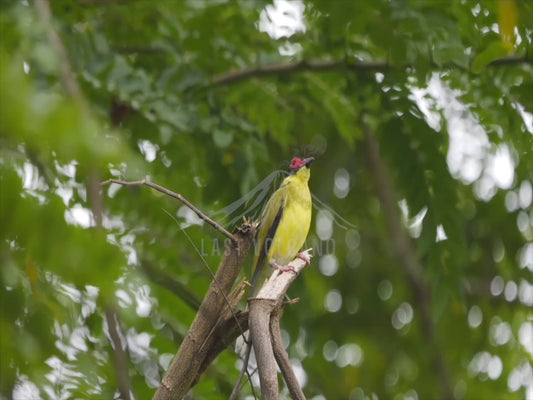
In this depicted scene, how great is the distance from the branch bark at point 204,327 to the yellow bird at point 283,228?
0.55m

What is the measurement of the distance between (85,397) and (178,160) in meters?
2.12

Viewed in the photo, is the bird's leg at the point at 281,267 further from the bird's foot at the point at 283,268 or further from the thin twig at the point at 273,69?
the thin twig at the point at 273,69

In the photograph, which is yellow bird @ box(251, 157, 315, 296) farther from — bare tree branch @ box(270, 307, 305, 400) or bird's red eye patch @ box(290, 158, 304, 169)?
bare tree branch @ box(270, 307, 305, 400)

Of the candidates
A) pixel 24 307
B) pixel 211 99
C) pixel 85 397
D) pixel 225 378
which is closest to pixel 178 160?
pixel 211 99

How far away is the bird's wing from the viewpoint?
10.3 feet

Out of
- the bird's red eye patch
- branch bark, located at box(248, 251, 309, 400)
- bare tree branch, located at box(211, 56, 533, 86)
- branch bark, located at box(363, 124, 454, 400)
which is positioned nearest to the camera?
branch bark, located at box(248, 251, 309, 400)

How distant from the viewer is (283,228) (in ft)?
10.5

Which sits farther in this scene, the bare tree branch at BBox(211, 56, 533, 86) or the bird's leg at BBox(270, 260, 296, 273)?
the bare tree branch at BBox(211, 56, 533, 86)

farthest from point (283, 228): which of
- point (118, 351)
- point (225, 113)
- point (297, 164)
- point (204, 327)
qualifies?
point (225, 113)

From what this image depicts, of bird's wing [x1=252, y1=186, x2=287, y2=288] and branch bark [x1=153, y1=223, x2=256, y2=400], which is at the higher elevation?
branch bark [x1=153, y1=223, x2=256, y2=400]

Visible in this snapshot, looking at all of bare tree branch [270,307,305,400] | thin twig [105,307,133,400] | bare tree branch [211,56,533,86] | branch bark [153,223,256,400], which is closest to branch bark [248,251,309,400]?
bare tree branch [270,307,305,400]

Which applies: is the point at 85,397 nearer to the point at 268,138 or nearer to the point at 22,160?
the point at 22,160

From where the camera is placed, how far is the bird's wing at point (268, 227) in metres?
3.13

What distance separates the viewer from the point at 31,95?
1.66 metres
